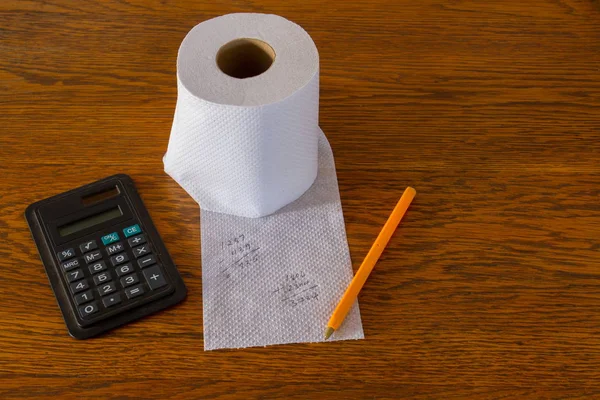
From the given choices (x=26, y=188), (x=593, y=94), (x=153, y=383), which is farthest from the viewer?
(x=593, y=94)

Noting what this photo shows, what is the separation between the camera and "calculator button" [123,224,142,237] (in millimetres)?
586

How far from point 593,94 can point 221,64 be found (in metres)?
0.44

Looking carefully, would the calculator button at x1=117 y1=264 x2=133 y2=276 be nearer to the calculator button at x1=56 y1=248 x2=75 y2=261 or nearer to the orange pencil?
the calculator button at x1=56 y1=248 x2=75 y2=261

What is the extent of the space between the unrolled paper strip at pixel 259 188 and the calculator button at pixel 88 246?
0.32 ft

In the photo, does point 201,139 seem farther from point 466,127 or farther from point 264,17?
point 466,127

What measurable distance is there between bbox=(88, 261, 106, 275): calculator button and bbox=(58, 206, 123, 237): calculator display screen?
0.15 ft

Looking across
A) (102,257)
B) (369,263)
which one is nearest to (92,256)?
(102,257)

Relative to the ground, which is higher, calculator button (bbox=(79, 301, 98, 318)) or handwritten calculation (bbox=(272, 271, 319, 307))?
handwritten calculation (bbox=(272, 271, 319, 307))

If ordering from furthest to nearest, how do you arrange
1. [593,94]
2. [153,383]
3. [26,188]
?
[593,94] < [26,188] < [153,383]

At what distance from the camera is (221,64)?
0.56 m

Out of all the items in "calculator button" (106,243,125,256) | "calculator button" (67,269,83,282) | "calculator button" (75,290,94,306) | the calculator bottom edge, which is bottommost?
the calculator bottom edge

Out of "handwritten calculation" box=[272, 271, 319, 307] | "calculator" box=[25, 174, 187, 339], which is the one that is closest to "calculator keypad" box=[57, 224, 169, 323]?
"calculator" box=[25, 174, 187, 339]

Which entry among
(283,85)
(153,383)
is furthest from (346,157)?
(153,383)

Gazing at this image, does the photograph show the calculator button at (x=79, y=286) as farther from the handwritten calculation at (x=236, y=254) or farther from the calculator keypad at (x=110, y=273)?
the handwritten calculation at (x=236, y=254)
